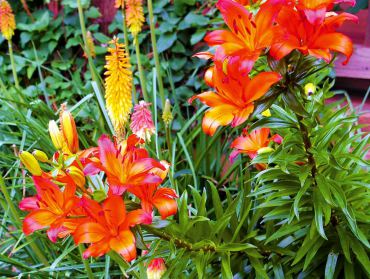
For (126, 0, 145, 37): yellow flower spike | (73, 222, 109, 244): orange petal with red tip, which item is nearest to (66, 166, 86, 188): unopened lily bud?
(73, 222, 109, 244): orange petal with red tip

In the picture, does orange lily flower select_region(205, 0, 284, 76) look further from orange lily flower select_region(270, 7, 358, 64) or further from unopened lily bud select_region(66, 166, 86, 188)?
unopened lily bud select_region(66, 166, 86, 188)

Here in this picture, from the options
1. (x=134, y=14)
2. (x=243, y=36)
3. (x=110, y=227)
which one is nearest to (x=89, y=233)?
(x=110, y=227)

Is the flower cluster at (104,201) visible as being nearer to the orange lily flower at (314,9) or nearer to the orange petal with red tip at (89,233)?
the orange petal with red tip at (89,233)

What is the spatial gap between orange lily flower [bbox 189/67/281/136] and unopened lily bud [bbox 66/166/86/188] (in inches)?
11.3

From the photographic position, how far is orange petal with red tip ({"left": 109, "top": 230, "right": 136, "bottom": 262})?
Answer: 3.65 ft

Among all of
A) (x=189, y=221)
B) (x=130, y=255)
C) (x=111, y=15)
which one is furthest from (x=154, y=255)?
(x=111, y=15)

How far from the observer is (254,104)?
115cm

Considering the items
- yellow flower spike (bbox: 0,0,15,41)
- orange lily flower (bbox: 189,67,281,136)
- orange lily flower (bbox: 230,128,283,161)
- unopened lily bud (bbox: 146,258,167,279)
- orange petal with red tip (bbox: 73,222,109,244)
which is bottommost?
unopened lily bud (bbox: 146,258,167,279)

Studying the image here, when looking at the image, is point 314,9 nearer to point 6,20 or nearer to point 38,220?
point 38,220

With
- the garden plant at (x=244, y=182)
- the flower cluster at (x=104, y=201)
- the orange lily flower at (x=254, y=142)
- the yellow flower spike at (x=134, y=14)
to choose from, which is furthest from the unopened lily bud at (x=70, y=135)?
the yellow flower spike at (x=134, y=14)

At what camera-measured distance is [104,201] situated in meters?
1.13

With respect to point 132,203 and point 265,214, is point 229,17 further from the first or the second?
point 265,214

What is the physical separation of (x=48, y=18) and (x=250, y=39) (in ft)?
8.50

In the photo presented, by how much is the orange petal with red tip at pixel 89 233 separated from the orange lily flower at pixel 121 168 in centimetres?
8
